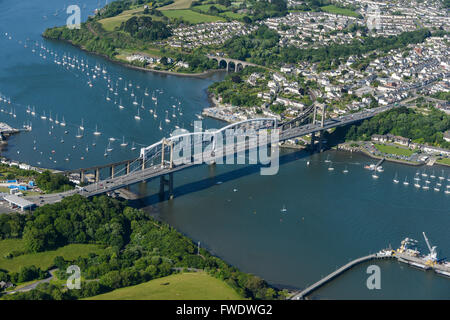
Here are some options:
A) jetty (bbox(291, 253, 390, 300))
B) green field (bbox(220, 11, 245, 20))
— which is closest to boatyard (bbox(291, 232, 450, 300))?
jetty (bbox(291, 253, 390, 300))

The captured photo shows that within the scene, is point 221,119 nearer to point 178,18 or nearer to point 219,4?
point 178,18

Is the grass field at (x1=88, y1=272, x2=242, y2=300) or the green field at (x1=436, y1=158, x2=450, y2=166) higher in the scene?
the grass field at (x1=88, y1=272, x2=242, y2=300)

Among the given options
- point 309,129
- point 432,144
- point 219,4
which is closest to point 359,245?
point 309,129

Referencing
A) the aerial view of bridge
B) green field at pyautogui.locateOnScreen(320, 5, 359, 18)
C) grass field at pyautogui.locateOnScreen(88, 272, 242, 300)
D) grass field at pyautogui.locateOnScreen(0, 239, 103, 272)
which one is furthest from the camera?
green field at pyautogui.locateOnScreen(320, 5, 359, 18)

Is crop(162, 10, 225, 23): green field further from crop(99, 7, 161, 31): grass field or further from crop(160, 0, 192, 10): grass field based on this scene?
crop(99, 7, 161, 31): grass field

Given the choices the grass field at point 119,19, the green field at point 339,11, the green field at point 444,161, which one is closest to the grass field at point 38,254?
the green field at point 444,161

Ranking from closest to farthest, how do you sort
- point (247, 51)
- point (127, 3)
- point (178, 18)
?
point (247, 51)
point (178, 18)
point (127, 3)
